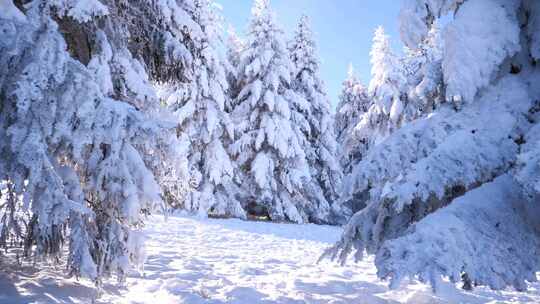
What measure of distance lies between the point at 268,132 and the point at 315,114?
16.8 feet

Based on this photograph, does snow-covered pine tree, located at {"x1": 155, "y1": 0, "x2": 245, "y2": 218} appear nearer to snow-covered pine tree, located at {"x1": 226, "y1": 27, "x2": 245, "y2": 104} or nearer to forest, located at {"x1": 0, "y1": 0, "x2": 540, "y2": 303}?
snow-covered pine tree, located at {"x1": 226, "y1": 27, "x2": 245, "y2": 104}

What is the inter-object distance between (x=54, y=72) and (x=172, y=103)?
46.5ft

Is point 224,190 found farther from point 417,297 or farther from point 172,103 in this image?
point 417,297

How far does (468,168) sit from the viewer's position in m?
3.31

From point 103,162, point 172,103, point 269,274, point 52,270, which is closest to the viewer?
point 103,162

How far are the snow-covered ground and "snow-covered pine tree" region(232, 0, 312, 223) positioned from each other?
9.95 m

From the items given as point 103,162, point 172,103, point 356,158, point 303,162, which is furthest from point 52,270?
point 356,158

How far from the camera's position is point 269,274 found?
5859mm

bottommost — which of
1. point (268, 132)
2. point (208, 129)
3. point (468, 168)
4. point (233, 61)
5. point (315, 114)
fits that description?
point (468, 168)

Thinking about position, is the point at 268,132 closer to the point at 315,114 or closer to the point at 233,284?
the point at 315,114

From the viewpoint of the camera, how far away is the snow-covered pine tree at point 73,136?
9.70ft

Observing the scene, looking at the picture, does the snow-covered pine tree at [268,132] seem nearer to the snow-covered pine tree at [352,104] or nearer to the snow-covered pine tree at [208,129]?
the snow-covered pine tree at [208,129]

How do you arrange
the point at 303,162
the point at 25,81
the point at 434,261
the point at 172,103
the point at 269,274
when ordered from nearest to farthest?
the point at 434,261, the point at 25,81, the point at 269,274, the point at 172,103, the point at 303,162

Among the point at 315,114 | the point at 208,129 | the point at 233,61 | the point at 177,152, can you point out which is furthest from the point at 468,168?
the point at 233,61
